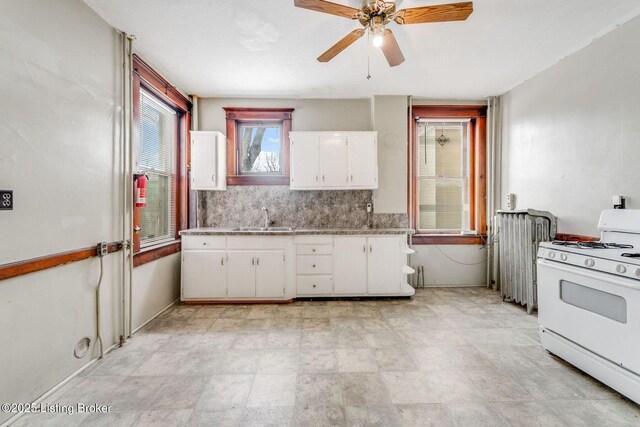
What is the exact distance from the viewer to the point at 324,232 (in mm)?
3664

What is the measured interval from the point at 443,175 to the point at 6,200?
4695mm

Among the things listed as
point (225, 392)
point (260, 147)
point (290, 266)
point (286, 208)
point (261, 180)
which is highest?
point (260, 147)

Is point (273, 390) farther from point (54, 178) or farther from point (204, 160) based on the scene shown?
point (204, 160)

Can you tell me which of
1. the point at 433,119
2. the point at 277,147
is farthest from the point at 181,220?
the point at 433,119

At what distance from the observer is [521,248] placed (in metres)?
3.36

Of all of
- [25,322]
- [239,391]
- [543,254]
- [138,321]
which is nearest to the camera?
[25,322]

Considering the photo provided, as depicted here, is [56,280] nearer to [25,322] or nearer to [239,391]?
[25,322]

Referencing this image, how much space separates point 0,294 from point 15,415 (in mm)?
729

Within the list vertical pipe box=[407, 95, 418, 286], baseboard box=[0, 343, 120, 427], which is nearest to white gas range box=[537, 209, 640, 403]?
vertical pipe box=[407, 95, 418, 286]

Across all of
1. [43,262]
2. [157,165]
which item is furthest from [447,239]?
[43,262]

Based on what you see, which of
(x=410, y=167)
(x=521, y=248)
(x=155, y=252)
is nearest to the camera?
(x=155, y=252)

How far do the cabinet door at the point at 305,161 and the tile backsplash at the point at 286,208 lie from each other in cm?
29

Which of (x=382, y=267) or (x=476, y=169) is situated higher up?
(x=476, y=169)

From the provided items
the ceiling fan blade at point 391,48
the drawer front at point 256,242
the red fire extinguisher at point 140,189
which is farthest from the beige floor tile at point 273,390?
the ceiling fan blade at point 391,48
